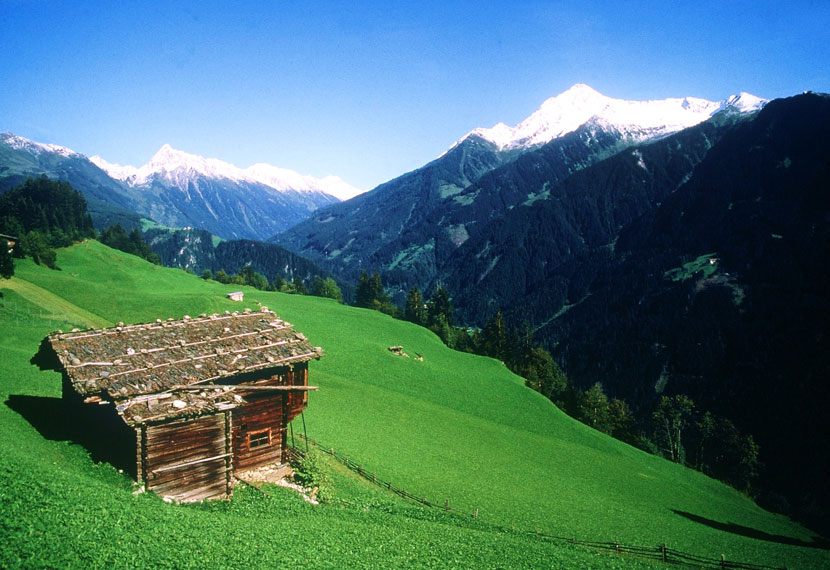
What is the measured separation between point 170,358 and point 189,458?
19.6 ft

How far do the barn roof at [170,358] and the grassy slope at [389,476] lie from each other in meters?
3.74

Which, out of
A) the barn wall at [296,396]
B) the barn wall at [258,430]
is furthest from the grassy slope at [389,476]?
the barn wall at [296,396]

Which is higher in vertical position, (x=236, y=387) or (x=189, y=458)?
(x=236, y=387)

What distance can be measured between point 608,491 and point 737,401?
157 metres

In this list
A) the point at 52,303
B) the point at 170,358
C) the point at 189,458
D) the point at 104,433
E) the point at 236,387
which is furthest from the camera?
the point at 52,303

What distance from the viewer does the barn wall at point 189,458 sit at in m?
21.3

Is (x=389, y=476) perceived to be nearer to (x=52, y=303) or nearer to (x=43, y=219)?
(x=52, y=303)

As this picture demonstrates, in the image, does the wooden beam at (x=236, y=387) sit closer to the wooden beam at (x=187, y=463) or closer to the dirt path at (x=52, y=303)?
the wooden beam at (x=187, y=463)

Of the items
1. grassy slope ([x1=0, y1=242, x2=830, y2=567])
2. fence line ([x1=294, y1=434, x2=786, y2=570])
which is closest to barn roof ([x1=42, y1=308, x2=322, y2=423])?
grassy slope ([x1=0, y1=242, x2=830, y2=567])

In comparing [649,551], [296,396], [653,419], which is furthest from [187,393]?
[653,419]

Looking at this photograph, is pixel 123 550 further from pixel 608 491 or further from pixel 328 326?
pixel 328 326

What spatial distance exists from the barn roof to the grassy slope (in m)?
3.74

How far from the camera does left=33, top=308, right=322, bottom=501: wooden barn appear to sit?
70.8 feet

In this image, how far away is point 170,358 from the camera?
25.1 metres
